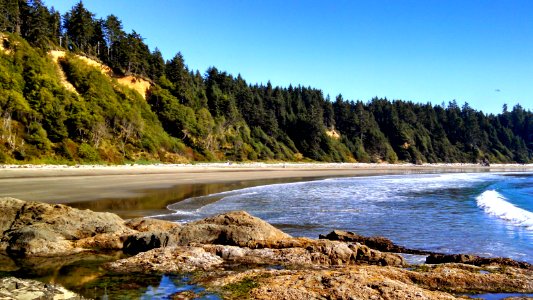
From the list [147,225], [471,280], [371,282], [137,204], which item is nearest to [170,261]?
[147,225]

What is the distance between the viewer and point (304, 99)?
12825 cm

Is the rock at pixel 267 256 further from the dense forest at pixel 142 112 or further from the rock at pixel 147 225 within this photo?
the dense forest at pixel 142 112

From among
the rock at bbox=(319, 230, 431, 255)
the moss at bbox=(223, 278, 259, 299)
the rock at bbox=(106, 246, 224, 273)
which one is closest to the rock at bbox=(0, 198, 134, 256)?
the rock at bbox=(106, 246, 224, 273)

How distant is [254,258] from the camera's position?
891 centimetres

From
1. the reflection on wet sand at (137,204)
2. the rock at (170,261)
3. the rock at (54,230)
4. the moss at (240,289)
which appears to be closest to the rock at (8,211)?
the rock at (54,230)

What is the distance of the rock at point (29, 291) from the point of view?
5.25 metres

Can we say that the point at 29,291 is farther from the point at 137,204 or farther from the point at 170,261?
the point at 137,204

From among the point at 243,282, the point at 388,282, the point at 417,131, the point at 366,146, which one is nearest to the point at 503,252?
the point at 388,282

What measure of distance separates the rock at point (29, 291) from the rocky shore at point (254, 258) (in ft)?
0.33

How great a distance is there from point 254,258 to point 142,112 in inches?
2410

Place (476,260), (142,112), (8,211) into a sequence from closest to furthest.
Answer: (476,260)
(8,211)
(142,112)

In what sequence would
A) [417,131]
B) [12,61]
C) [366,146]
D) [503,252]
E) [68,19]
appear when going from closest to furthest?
[503,252] < [12,61] < [68,19] < [366,146] < [417,131]

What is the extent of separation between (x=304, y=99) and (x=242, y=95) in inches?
1272

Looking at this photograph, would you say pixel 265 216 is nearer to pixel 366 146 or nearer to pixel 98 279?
pixel 98 279
